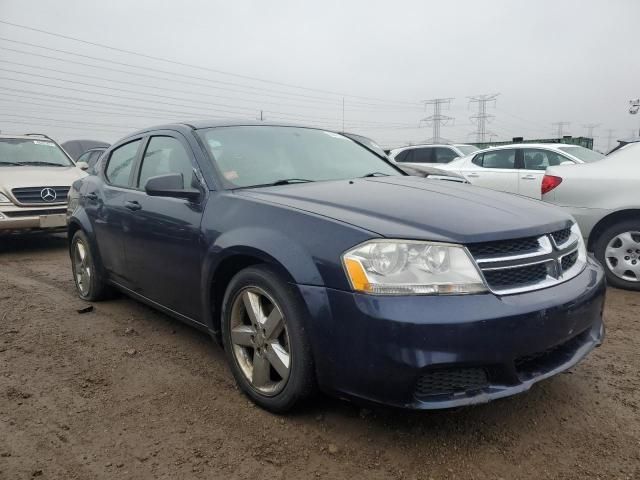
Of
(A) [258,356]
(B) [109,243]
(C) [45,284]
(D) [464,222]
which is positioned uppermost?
(D) [464,222]

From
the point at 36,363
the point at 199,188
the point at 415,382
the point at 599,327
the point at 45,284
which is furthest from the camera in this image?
the point at 45,284

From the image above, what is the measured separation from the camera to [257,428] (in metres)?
2.47

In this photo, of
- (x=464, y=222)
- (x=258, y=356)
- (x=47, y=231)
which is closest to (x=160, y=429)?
(x=258, y=356)

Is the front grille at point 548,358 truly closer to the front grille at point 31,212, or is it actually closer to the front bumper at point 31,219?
the front bumper at point 31,219

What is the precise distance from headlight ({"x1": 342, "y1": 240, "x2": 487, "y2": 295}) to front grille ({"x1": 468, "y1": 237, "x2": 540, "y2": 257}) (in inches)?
2.6

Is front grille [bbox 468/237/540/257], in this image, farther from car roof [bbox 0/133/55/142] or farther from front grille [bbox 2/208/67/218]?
car roof [bbox 0/133/55/142]

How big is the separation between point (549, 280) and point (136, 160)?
3.00m

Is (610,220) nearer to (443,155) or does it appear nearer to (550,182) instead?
(550,182)

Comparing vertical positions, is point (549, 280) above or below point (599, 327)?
above

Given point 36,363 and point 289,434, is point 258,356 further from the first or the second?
point 36,363

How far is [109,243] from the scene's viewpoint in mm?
4039

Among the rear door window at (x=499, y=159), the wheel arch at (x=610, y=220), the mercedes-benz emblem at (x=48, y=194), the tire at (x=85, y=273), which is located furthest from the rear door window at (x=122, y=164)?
the rear door window at (x=499, y=159)

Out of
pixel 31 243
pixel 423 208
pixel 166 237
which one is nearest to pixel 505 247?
pixel 423 208

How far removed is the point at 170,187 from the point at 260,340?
3.45ft
